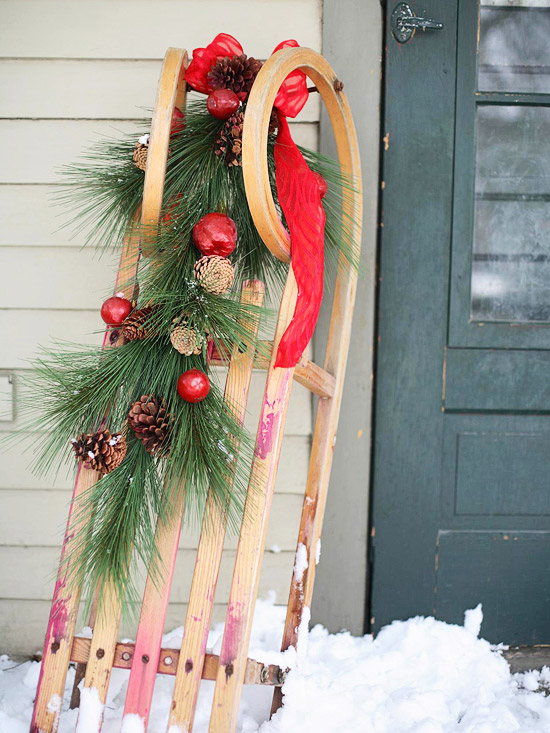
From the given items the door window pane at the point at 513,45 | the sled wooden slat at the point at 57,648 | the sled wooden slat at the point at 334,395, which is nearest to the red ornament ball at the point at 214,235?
the sled wooden slat at the point at 334,395

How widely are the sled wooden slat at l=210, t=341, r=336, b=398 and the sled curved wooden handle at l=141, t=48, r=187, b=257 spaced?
23 centimetres

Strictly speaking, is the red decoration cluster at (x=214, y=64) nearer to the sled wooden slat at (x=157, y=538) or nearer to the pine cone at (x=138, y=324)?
the sled wooden slat at (x=157, y=538)

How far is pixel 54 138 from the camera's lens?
131 centimetres

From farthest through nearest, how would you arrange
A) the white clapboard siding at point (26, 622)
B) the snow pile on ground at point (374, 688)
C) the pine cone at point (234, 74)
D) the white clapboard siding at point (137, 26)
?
the white clapboard siding at point (26, 622), the white clapboard siding at point (137, 26), the snow pile on ground at point (374, 688), the pine cone at point (234, 74)

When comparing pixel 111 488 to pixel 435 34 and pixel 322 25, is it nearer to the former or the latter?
pixel 322 25

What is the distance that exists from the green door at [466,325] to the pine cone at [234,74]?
1.61 ft

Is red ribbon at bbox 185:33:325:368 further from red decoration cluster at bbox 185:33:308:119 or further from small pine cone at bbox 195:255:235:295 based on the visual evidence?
small pine cone at bbox 195:255:235:295

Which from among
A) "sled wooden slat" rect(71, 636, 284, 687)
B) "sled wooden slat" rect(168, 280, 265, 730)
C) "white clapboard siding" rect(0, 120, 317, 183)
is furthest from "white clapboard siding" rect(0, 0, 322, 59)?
"sled wooden slat" rect(71, 636, 284, 687)

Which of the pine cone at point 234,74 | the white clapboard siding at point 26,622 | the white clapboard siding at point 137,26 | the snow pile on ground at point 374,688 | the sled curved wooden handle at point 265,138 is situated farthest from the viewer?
the white clapboard siding at point 26,622

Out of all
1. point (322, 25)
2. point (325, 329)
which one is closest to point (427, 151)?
point (322, 25)

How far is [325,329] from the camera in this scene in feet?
4.46

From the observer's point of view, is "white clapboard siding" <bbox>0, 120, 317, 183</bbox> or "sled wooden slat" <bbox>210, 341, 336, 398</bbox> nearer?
"sled wooden slat" <bbox>210, 341, 336, 398</bbox>

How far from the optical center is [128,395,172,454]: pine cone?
0.82 m

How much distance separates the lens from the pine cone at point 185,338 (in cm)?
82
